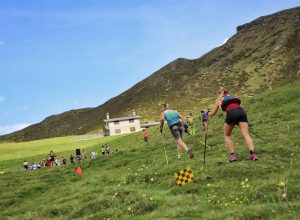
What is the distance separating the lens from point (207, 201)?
14.2 metres

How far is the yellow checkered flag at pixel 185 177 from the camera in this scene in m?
16.8

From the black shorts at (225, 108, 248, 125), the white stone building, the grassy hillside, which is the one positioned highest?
the white stone building

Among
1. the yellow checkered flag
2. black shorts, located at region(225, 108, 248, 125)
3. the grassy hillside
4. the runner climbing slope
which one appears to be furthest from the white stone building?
the yellow checkered flag

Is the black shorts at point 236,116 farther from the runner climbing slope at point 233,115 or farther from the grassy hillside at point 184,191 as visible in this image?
the grassy hillside at point 184,191

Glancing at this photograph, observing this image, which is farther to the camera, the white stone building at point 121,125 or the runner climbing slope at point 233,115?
the white stone building at point 121,125

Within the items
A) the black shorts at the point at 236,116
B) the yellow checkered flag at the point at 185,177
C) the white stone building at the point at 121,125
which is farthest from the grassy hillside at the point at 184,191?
the white stone building at the point at 121,125

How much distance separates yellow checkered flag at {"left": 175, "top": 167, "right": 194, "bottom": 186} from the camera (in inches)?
661

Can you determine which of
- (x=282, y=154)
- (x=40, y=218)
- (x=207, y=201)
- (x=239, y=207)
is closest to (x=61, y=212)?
(x=40, y=218)

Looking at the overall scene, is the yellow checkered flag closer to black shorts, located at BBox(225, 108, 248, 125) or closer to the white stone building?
black shorts, located at BBox(225, 108, 248, 125)

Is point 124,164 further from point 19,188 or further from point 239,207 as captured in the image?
point 239,207

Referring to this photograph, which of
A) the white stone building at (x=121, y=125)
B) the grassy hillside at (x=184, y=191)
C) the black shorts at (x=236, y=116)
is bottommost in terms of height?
the grassy hillside at (x=184, y=191)

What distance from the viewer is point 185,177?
16.8 m

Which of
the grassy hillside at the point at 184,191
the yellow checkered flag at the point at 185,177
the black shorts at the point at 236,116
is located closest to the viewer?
the grassy hillside at the point at 184,191

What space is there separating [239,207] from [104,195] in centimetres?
734
